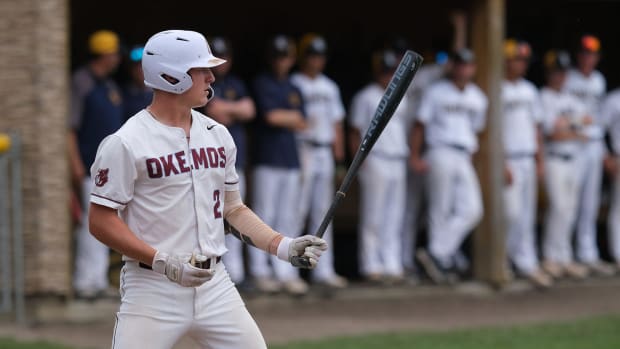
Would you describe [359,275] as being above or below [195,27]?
below

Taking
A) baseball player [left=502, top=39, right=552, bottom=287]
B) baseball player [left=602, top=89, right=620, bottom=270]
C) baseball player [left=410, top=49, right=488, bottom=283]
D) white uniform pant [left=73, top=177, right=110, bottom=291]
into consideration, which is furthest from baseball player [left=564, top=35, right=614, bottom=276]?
white uniform pant [left=73, top=177, right=110, bottom=291]

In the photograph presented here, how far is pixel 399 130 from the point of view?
10133 mm

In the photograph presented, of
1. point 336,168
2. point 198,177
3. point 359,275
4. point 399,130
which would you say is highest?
point 198,177

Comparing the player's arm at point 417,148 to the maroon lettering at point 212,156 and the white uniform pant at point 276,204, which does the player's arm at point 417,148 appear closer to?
the white uniform pant at point 276,204

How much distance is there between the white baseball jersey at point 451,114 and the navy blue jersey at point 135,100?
8.24 feet

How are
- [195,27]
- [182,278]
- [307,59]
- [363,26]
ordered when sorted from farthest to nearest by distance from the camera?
[363,26], [195,27], [307,59], [182,278]

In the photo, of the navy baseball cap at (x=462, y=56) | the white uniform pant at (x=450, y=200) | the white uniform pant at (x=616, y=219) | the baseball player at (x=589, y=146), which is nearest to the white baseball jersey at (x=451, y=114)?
the white uniform pant at (x=450, y=200)

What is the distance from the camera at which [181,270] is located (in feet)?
13.6

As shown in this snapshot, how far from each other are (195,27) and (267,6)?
0.81m

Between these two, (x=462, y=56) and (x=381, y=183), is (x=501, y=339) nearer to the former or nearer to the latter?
(x=381, y=183)

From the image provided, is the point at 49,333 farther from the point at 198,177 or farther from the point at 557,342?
the point at 198,177

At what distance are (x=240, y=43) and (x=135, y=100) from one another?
10.5 ft

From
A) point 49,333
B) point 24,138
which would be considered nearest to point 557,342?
point 49,333

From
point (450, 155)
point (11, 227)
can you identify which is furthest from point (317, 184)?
point (11, 227)
